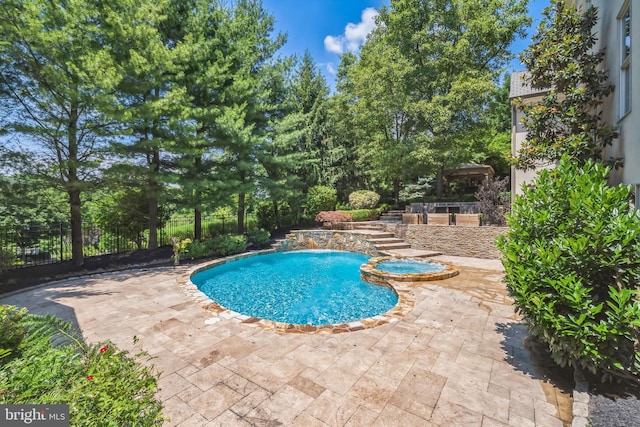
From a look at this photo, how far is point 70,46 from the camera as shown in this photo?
26.1ft

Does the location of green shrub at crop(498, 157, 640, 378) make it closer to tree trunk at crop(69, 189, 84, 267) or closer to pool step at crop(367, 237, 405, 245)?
pool step at crop(367, 237, 405, 245)

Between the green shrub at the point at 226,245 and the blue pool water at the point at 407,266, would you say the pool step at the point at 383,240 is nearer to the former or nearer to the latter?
the blue pool water at the point at 407,266

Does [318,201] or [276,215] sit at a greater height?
[318,201]

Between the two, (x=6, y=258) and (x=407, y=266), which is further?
(x=407, y=266)

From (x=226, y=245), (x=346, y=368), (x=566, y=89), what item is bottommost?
(x=346, y=368)

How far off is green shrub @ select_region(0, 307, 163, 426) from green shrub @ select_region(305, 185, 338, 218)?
53.3 feet

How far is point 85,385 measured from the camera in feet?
5.49

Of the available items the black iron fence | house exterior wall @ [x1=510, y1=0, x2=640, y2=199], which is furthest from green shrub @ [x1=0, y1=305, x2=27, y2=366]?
the black iron fence

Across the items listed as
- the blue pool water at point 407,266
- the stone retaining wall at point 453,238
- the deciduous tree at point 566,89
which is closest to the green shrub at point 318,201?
the stone retaining wall at point 453,238

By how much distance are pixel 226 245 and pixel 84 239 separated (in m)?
6.18

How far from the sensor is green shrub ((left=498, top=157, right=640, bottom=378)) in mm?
2588

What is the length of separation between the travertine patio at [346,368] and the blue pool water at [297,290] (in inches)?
56.8

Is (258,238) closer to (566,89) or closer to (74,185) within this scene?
(74,185)

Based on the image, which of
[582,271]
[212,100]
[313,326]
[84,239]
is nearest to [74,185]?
[84,239]
